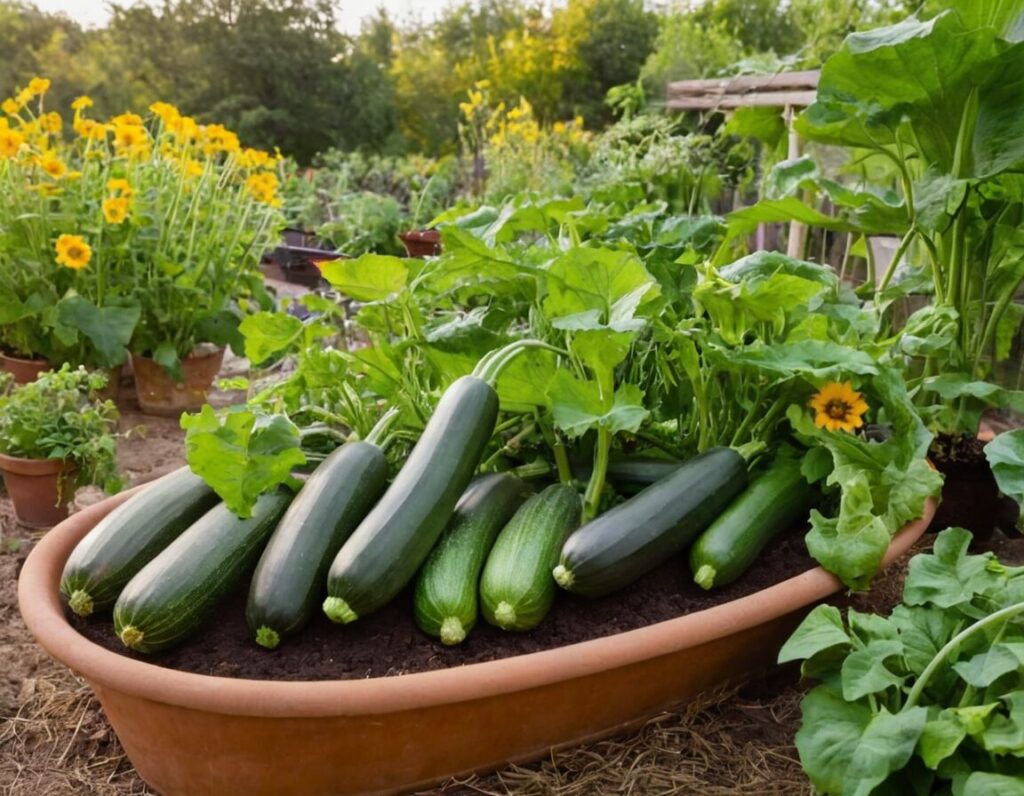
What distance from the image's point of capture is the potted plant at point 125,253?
3604 mm

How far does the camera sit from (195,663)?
4.87ft

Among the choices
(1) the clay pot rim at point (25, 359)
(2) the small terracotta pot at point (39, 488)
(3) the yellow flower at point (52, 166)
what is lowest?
(2) the small terracotta pot at point (39, 488)

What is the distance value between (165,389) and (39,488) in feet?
4.11

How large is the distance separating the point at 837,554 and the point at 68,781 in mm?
1521

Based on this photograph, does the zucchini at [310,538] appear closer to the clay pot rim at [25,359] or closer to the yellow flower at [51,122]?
the clay pot rim at [25,359]

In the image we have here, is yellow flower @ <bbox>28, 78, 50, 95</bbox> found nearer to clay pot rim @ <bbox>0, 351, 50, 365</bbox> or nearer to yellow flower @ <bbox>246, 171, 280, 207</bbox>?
yellow flower @ <bbox>246, 171, 280, 207</bbox>

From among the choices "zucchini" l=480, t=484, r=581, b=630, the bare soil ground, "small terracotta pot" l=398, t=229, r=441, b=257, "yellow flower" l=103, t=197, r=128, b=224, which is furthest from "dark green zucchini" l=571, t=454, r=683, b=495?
"yellow flower" l=103, t=197, r=128, b=224

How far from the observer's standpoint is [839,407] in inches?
71.6

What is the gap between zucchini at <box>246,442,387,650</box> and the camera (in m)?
1.48

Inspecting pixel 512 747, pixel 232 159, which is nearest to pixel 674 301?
pixel 512 747

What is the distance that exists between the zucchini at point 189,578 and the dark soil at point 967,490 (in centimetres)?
179

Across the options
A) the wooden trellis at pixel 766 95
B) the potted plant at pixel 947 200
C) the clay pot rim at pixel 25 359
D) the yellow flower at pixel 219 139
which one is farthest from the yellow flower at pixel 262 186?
the potted plant at pixel 947 200

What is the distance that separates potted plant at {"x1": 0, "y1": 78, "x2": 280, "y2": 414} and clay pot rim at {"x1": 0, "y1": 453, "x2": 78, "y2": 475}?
37.4 inches

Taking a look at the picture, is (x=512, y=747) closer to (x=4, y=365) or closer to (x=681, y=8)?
(x=4, y=365)
